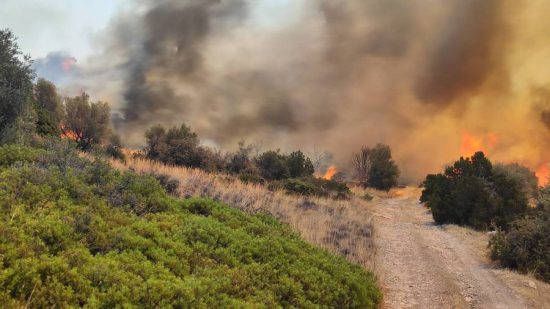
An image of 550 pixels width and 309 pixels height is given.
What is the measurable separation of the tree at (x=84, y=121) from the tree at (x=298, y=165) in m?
15.5

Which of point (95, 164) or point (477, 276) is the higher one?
point (95, 164)

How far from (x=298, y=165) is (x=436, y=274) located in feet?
87.0

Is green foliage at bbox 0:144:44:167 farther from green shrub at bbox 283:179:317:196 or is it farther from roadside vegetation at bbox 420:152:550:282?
green shrub at bbox 283:179:317:196

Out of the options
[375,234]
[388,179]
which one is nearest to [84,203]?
[375,234]

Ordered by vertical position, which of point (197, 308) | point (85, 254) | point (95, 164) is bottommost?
point (197, 308)

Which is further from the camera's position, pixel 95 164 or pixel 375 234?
pixel 375 234

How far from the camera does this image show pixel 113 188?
8.59 m

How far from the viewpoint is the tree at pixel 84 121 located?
3194cm

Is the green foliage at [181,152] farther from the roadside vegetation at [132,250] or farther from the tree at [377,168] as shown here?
the tree at [377,168]

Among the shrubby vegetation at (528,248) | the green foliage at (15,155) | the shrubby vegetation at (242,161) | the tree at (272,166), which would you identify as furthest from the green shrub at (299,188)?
the green foliage at (15,155)

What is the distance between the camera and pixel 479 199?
22297 mm

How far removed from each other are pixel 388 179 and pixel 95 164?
49.7m

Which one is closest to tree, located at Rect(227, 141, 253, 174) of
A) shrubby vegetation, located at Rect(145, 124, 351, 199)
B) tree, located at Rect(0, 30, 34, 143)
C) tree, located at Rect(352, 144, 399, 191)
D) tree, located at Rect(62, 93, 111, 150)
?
shrubby vegetation, located at Rect(145, 124, 351, 199)

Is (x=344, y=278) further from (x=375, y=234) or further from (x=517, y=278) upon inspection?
(x=375, y=234)
